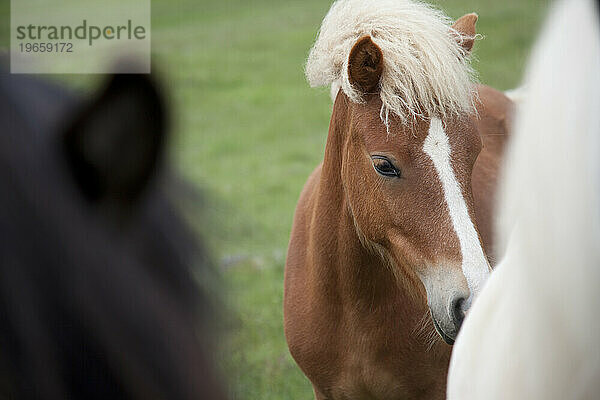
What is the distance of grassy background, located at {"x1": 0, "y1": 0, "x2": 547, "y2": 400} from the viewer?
4002mm

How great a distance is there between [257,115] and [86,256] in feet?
31.7

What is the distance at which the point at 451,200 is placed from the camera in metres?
1.79

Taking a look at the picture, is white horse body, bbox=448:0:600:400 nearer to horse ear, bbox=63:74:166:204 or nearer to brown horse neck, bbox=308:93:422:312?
horse ear, bbox=63:74:166:204

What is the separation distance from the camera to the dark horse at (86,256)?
693 millimetres

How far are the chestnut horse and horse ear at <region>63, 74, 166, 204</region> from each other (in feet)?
3.89

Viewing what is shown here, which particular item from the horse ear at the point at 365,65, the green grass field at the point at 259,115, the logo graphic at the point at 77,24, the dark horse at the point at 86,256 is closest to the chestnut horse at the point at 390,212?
the horse ear at the point at 365,65

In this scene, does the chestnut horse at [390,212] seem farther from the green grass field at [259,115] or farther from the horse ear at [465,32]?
the green grass field at [259,115]

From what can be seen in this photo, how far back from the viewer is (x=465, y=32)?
7.14 feet

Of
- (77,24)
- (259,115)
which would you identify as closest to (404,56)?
(259,115)

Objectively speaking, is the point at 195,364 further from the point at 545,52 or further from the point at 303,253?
the point at 303,253

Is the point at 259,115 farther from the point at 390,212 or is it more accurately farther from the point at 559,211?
the point at 559,211

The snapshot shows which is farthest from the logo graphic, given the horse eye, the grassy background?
the horse eye

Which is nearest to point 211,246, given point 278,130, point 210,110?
point 278,130

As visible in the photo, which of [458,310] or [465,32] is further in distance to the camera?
[465,32]
